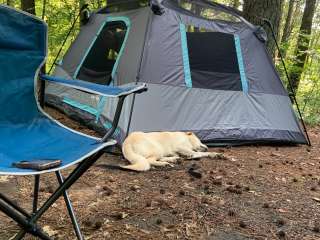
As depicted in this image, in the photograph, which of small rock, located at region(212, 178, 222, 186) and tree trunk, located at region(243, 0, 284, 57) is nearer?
small rock, located at region(212, 178, 222, 186)

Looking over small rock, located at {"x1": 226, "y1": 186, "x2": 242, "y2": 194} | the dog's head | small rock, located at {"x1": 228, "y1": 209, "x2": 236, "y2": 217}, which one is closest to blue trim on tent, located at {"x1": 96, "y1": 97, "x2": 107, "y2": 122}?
the dog's head

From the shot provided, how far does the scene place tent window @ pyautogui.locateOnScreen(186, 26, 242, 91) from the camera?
470 cm

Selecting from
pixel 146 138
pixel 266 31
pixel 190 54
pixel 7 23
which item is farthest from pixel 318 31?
pixel 7 23

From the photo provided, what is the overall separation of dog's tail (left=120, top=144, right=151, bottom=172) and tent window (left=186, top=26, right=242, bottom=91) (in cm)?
126

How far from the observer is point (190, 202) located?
2885 mm

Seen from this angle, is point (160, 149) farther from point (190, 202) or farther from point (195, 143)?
point (190, 202)

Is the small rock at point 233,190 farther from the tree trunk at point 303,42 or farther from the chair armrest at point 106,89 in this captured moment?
the tree trunk at point 303,42

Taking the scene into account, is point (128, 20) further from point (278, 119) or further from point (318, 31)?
point (318, 31)

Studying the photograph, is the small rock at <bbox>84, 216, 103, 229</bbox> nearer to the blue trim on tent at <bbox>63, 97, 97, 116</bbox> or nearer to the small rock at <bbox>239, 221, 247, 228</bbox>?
the small rock at <bbox>239, 221, 247, 228</bbox>

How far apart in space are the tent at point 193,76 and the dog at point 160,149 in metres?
0.29

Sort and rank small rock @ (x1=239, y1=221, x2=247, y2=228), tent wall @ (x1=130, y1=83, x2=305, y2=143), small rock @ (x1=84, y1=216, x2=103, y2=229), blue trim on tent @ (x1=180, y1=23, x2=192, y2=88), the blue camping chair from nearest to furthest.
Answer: the blue camping chair, small rock @ (x1=84, y1=216, x2=103, y2=229), small rock @ (x1=239, y1=221, x2=247, y2=228), tent wall @ (x1=130, y1=83, x2=305, y2=143), blue trim on tent @ (x1=180, y1=23, x2=192, y2=88)

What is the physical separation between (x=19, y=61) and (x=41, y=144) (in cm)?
63

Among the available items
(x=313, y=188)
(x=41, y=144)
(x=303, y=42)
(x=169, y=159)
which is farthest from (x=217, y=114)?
(x=303, y=42)

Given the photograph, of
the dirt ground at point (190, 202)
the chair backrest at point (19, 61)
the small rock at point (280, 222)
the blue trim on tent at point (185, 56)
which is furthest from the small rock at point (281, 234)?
the blue trim on tent at point (185, 56)
